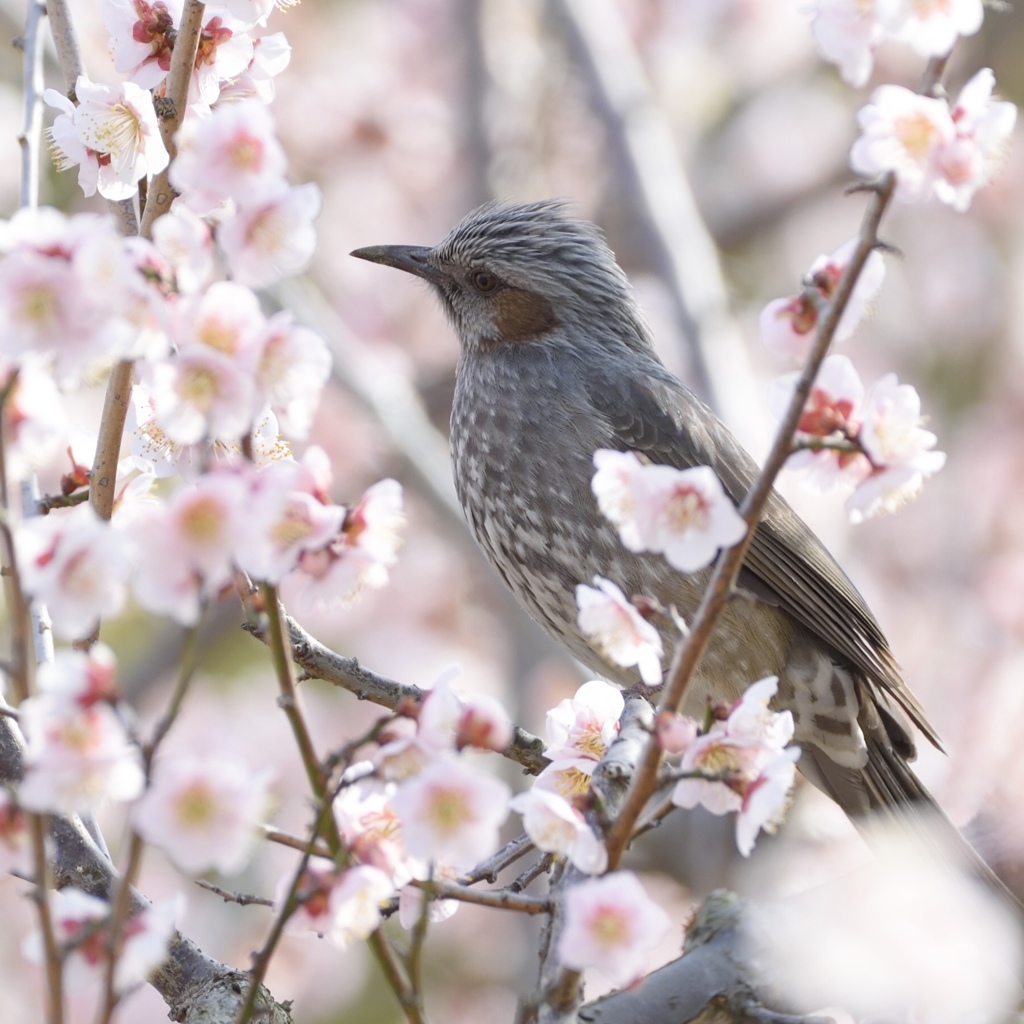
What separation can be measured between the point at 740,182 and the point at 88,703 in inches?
267

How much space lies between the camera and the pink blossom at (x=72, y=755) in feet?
3.96

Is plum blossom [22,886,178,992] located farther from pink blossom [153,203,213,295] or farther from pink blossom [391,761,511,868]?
pink blossom [153,203,213,295]

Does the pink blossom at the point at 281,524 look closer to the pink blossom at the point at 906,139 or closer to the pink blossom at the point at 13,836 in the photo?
the pink blossom at the point at 13,836

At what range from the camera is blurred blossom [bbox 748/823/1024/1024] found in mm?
2355

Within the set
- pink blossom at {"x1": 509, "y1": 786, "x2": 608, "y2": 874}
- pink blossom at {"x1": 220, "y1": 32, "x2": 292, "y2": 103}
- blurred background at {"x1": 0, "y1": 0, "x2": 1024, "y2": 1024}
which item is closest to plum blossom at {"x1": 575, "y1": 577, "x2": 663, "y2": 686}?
pink blossom at {"x1": 509, "y1": 786, "x2": 608, "y2": 874}

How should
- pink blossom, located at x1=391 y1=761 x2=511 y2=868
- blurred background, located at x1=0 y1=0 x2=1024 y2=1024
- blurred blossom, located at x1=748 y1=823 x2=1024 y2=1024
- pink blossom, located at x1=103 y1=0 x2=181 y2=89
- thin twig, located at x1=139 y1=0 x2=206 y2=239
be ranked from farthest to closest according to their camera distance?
1. blurred background, located at x1=0 y1=0 x2=1024 y2=1024
2. blurred blossom, located at x1=748 y1=823 x2=1024 y2=1024
3. pink blossom, located at x1=103 y1=0 x2=181 y2=89
4. thin twig, located at x1=139 y1=0 x2=206 y2=239
5. pink blossom, located at x1=391 y1=761 x2=511 y2=868

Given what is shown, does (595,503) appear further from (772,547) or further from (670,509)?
(670,509)

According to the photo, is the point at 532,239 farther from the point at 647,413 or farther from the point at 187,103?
the point at 187,103

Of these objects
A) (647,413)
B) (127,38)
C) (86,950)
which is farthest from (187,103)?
(647,413)

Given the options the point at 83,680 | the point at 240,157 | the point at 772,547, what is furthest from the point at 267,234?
the point at 772,547

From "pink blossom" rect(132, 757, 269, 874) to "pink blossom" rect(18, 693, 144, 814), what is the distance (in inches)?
1.4

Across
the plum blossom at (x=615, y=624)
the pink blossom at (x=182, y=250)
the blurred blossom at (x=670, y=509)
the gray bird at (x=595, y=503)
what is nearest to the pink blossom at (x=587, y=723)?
the plum blossom at (x=615, y=624)

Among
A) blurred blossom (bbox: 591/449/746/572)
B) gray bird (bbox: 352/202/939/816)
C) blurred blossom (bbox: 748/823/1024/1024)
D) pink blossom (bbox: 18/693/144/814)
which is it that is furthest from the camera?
gray bird (bbox: 352/202/939/816)

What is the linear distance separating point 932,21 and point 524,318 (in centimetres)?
261
